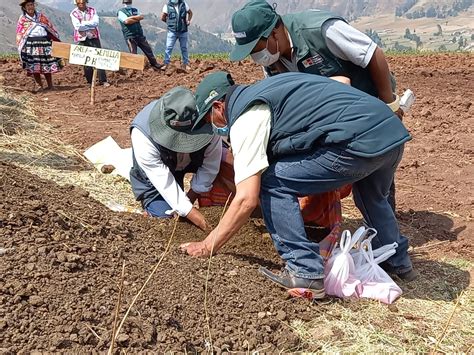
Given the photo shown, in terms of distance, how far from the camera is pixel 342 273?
3021 millimetres

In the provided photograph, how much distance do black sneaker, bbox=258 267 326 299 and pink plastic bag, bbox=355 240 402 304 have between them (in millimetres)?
294

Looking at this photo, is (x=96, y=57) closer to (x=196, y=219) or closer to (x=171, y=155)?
(x=171, y=155)

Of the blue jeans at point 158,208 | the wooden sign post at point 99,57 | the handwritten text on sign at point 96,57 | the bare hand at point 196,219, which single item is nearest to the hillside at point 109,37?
the wooden sign post at point 99,57

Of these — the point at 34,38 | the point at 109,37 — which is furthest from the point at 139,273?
the point at 109,37

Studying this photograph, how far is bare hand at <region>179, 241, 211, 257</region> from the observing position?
9.94ft

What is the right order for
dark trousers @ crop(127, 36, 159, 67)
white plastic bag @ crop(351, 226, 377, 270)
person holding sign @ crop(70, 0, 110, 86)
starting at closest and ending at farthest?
white plastic bag @ crop(351, 226, 377, 270) < person holding sign @ crop(70, 0, 110, 86) < dark trousers @ crop(127, 36, 159, 67)

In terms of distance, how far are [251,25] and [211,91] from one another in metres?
0.49

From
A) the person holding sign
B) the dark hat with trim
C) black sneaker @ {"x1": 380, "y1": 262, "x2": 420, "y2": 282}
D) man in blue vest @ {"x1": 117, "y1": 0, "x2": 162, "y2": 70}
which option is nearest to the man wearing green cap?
the dark hat with trim

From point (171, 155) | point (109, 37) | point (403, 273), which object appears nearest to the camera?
point (403, 273)

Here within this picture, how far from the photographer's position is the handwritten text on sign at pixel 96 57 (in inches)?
315

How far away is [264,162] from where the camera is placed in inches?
104

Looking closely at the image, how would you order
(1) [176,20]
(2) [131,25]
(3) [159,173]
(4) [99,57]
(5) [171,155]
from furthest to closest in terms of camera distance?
(1) [176,20], (2) [131,25], (4) [99,57], (5) [171,155], (3) [159,173]

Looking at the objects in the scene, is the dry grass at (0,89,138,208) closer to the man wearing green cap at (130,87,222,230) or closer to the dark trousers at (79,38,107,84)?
the man wearing green cap at (130,87,222,230)

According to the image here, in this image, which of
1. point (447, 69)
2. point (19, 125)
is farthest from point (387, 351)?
point (447, 69)
